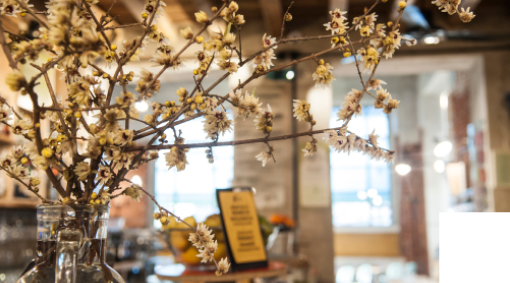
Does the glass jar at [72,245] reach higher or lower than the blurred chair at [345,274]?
higher

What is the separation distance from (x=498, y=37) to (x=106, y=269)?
4350mm

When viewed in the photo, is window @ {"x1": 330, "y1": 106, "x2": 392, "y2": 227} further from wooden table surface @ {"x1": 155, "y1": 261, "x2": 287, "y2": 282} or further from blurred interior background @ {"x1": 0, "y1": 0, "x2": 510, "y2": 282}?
wooden table surface @ {"x1": 155, "y1": 261, "x2": 287, "y2": 282}

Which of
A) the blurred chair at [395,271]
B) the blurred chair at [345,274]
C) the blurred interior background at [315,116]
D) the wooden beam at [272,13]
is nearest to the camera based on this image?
the blurred interior background at [315,116]

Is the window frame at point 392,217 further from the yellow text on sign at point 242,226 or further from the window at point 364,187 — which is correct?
the yellow text on sign at point 242,226

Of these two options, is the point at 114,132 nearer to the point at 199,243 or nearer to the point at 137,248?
the point at 199,243

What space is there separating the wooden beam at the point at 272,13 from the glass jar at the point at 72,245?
347 centimetres

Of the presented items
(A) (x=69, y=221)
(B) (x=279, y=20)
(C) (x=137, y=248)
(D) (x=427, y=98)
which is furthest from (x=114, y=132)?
(D) (x=427, y=98)

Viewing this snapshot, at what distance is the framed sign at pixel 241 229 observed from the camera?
1374 millimetres

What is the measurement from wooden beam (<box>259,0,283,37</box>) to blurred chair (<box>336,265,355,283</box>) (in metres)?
5.02

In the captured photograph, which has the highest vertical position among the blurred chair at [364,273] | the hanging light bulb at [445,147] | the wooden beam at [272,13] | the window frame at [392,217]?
the wooden beam at [272,13]

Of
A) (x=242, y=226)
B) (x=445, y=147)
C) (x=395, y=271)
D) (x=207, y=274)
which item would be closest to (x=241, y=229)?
(x=242, y=226)

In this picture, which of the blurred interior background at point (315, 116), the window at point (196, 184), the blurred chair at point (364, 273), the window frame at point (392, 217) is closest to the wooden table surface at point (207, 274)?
the blurred interior background at point (315, 116)

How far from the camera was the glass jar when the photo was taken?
54cm

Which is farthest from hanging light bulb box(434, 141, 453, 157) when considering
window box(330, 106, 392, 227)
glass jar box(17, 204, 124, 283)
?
glass jar box(17, 204, 124, 283)
